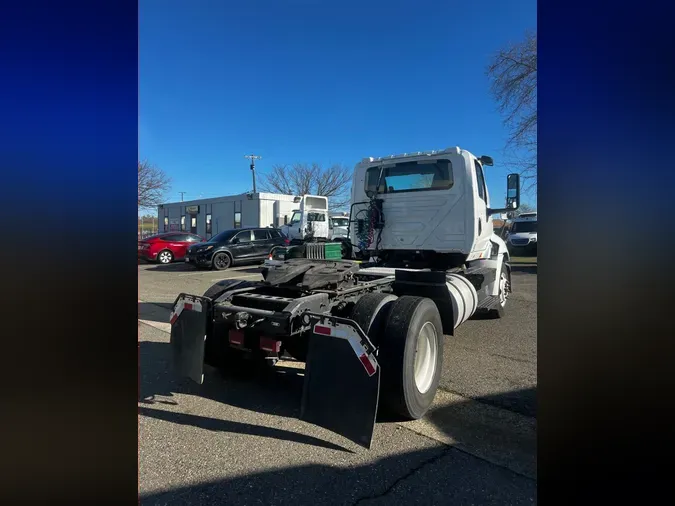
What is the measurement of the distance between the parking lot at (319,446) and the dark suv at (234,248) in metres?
11.4

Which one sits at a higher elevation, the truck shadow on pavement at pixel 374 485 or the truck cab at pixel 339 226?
the truck cab at pixel 339 226

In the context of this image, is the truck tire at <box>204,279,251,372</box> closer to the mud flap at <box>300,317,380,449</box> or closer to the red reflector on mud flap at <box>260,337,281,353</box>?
the red reflector on mud flap at <box>260,337,281,353</box>

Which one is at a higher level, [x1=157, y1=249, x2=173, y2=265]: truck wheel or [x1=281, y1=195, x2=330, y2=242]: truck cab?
[x1=281, y1=195, x2=330, y2=242]: truck cab

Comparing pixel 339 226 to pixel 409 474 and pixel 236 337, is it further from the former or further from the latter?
pixel 409 474

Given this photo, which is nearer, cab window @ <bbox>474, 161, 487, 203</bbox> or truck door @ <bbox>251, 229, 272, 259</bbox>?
cab window @ <bbox>474, 161, 487, 203</bbox>

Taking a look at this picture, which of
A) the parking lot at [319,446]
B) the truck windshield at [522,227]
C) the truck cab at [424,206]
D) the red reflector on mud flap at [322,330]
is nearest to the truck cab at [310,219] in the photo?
the truck windshield at [522,227]

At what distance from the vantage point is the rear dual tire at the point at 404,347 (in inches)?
131

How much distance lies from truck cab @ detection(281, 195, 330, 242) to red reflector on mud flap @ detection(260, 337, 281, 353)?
1485 cm

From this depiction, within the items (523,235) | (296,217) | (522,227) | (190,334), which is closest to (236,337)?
(190,334)

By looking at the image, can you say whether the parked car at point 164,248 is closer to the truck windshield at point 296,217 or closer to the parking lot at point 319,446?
the truck windshield at point 296,217

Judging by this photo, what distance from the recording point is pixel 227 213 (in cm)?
2664

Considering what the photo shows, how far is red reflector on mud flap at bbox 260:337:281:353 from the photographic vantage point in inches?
135

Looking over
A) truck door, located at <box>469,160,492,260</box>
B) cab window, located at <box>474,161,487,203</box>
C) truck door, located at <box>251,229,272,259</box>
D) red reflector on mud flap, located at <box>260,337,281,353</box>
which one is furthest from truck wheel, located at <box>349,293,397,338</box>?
truck door, located at <box>251,229,272,259</box>
